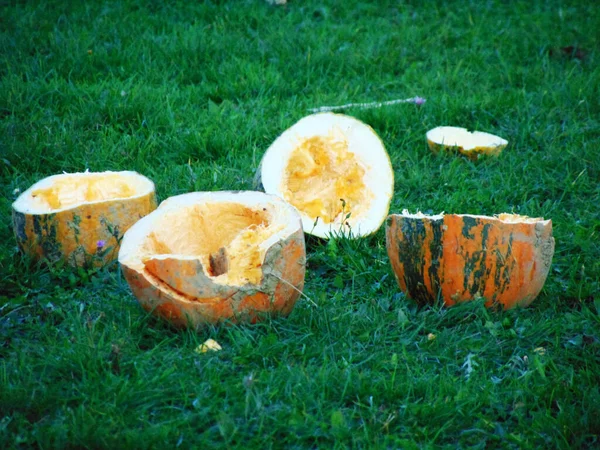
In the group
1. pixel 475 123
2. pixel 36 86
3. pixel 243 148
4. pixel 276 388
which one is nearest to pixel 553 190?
pixel 475 123

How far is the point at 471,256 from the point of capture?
2994 mm

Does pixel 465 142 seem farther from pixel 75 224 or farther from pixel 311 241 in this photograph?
pixel 75 224

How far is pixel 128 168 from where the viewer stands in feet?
14.8

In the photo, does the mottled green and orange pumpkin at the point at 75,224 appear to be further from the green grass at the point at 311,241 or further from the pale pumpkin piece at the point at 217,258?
the pale pumpkin piece at the point at 217,258

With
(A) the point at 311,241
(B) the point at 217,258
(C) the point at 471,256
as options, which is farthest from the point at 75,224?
(C) the point at 471,256

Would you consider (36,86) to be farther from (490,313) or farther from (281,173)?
(490,313)

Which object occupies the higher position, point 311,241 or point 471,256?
point 471,256

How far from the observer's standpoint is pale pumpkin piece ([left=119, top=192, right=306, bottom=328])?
9.06ft

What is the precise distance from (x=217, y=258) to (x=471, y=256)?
104 centimetres

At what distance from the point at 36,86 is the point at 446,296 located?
3.51 metres

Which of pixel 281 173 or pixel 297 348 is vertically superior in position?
pixel 281 173

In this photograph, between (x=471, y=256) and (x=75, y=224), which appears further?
(x=75, y=224)

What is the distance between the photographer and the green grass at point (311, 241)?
8.10ft

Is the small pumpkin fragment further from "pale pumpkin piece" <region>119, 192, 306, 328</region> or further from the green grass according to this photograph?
"pale pumpkin piece" <region>119, 192, 306, 328</region>
